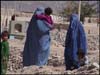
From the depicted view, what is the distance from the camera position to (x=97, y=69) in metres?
6.37

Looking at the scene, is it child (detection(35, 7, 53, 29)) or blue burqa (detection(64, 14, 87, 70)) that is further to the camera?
child (detection(35, 7, 53, 29))

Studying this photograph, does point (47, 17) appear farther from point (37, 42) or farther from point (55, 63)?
point (55, 63)

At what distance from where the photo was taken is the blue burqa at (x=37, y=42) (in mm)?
9203

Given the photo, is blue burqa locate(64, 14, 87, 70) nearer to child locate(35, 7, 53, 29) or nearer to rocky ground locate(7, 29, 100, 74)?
rocky ground locate(7, 29, 100, 74)

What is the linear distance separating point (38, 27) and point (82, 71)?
2.84 m

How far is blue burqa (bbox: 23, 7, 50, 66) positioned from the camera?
30.2 ft

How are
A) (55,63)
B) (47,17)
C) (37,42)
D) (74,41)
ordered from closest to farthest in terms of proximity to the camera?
(74,41), (47,17), (37,42), (55,63)

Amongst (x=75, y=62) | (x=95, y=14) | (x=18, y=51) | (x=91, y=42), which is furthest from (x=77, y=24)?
(x=95, y=14)

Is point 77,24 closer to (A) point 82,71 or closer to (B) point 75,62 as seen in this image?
(B) point 75,62

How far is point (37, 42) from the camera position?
929cm

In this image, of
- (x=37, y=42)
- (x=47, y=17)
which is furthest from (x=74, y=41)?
(x=37, y=42)

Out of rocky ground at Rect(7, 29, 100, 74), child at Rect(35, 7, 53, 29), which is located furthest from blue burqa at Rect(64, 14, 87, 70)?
child at Rect(35, 7, 53, 29)

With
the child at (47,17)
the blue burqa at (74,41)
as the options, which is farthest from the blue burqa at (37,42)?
the blue burqa at (74,41)

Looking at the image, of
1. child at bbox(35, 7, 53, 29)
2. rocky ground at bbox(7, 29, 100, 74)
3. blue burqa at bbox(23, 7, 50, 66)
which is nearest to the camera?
rocky ground at bbox(7, 29, 100, 74)
